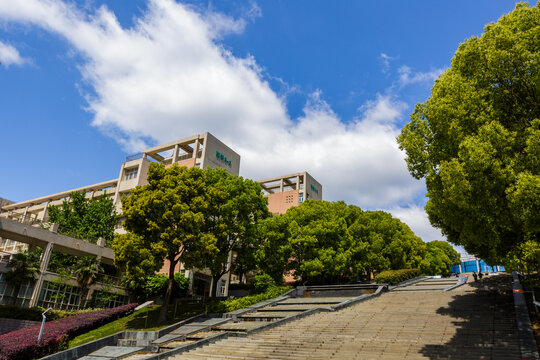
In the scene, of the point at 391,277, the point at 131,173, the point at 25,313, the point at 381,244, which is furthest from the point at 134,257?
the point at 131,173

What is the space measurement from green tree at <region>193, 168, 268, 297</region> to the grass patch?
290cm

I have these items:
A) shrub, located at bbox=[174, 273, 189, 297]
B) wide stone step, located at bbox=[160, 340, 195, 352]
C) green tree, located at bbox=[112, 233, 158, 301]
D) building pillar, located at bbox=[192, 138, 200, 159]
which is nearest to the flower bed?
green tree, located at bbox=[112, 233, 158, 301]

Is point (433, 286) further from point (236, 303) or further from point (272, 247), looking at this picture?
point (236, 303)

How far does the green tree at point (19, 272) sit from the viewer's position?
2408 centimetres

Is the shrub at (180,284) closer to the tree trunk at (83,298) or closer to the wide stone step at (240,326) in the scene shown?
the tree trunk at (83,298)

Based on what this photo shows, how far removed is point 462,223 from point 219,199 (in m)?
15.6

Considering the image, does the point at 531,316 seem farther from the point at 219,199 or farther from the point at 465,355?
the point at 219,199

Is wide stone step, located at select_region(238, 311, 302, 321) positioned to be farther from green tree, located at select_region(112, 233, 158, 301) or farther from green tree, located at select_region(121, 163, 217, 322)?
green tree, located at select_region(112, 233, 158, 301)

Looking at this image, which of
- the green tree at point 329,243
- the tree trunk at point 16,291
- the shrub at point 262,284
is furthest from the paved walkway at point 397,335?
the tree trunk at point 16,291

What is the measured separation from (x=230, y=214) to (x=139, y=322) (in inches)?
348

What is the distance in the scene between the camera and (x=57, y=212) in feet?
133

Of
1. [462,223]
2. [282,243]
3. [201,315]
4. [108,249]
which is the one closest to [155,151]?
[108,249]

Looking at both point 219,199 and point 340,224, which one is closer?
point 219,199

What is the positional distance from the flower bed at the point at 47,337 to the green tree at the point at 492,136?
Answer: 57.4 ft
